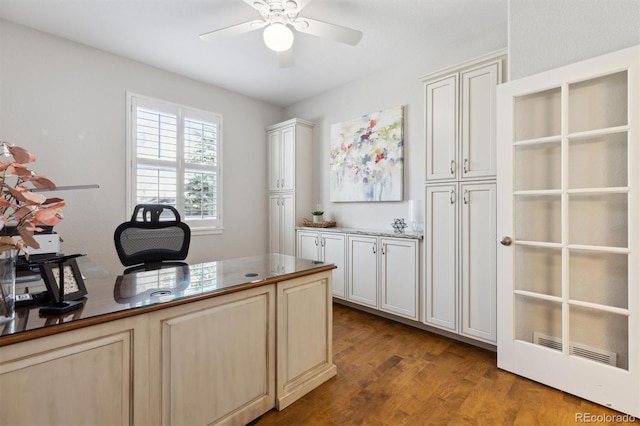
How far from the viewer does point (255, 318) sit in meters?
1.59

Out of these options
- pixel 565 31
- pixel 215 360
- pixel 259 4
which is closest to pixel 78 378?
pixel 215 360

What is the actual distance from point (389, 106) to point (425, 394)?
115 inches

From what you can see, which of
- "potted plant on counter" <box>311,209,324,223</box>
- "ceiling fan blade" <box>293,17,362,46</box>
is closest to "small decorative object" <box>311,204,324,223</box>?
"potted plant on counter" <box>311,209,324,223</box>

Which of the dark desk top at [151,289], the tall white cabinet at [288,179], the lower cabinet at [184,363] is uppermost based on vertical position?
the tall white cabinet at [288,179]

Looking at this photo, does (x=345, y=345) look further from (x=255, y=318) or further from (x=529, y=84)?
(x=529, y=84)

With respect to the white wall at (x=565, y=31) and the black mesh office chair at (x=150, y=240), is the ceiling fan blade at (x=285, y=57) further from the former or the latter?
the white wall at (x=565, y=31)

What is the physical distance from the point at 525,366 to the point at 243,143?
3988 millimetres

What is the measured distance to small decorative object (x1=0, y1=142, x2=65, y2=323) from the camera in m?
0.85

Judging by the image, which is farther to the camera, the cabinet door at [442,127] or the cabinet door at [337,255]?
the cabinet door at [337,255]

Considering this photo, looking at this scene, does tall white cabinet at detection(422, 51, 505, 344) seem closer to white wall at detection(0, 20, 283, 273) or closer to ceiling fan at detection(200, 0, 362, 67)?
ceiling fan at detection(200, 0, 362, 67)

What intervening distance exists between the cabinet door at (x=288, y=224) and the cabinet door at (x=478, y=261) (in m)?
2.27

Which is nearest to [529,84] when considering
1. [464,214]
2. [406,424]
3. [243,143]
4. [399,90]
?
[464,214]

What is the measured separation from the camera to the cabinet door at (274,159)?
442cm

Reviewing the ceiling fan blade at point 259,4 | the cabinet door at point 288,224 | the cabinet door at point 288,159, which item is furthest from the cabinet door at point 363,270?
the ceiling fan blade at point 259,4
